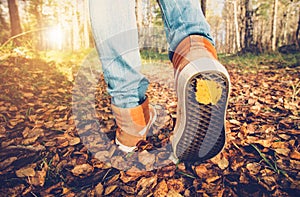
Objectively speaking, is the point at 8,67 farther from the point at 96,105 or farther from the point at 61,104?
the point at 96,105

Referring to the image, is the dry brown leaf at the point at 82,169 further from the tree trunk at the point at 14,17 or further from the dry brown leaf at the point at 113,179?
the tree trunk at the point at 14,17

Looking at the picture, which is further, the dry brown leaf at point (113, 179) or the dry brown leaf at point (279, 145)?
the dry brown leaf at point (279, 145)

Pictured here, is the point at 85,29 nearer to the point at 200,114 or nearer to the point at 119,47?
the point at 119,47

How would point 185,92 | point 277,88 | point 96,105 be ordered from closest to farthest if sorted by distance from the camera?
point 185,92
point 96,105
point 277,88

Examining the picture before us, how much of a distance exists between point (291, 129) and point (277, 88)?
3.98 ft

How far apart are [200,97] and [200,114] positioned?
66 millimetres

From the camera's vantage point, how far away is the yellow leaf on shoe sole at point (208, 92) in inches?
28.1

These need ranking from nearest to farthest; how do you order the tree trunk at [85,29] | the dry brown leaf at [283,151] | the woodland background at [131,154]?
the woodland background at [131,154] < the dry brown leaf at [283,151] < the tree trunk at [85,29]

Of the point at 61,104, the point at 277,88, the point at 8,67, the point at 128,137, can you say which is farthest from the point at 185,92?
the point at 8,67

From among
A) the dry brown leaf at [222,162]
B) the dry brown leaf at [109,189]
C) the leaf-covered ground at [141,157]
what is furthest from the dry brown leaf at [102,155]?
the dry brown leaf at [222,162]

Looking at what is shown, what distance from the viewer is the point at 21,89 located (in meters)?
2.57

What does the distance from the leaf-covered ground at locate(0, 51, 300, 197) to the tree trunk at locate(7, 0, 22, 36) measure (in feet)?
12.4

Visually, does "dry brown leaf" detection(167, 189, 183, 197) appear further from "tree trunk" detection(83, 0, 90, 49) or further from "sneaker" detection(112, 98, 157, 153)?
"tree trunk" detection(83, 0, 90, 49)

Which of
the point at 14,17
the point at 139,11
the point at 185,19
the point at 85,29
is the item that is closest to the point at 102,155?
the point at 185,19
